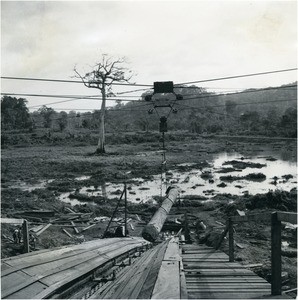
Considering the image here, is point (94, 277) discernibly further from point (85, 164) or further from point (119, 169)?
point (85, 164)

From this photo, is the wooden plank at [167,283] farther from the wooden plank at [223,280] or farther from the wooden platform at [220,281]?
the wooden plank at [223,280]

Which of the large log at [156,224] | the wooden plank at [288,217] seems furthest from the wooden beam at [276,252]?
the large log at [156,224]

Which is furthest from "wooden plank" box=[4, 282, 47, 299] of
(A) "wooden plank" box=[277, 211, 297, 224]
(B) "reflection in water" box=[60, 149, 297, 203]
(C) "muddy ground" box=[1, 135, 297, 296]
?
(B) "reflection in water" box=[60, 149, 297, 203]

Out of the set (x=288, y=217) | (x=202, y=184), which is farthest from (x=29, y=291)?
(x=202, y=184)

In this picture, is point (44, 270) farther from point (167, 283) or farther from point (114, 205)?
point (114, 205)

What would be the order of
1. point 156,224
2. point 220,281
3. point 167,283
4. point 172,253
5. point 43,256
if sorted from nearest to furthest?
point 167,283 < point 220,281 < point 43,256 < point 172,253 < point 156,224

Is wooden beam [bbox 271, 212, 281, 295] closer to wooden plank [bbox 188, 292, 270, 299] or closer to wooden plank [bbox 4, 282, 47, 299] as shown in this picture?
wooden plank [bbox 188, 292, 270, 299]

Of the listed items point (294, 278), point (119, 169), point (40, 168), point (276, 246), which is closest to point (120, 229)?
point (294, 278)
